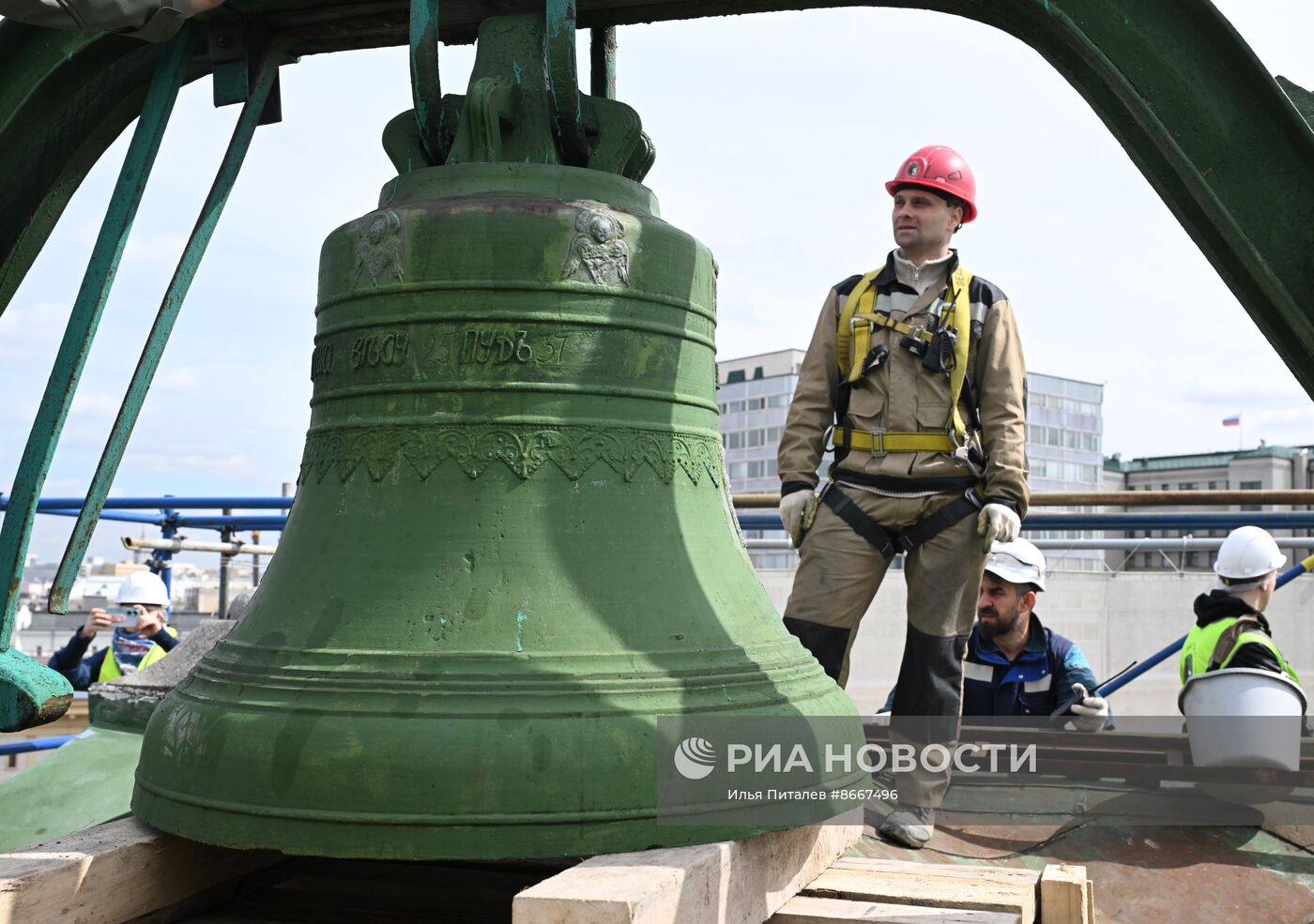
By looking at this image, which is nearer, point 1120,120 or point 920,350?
point 1120,120

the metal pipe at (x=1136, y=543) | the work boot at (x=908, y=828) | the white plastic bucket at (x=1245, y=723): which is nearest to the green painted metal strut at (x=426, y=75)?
the work boot at (x=908, y=828)

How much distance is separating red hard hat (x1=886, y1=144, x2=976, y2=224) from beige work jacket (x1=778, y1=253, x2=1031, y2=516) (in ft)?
0.73

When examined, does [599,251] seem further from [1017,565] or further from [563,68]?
[1017,565]

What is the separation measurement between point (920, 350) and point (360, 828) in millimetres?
2333

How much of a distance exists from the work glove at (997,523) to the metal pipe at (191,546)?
5244 millimetres

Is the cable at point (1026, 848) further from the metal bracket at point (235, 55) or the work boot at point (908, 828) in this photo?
the metal bracket at point (235, 55)

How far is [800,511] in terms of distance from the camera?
3832mm

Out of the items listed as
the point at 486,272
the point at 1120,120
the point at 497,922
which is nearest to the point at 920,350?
the point at 1120,120

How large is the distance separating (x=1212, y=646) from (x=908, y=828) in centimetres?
180

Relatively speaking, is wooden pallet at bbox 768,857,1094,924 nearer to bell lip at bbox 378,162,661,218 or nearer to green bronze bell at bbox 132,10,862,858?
green bronze bell at bbox 132,10,862,858

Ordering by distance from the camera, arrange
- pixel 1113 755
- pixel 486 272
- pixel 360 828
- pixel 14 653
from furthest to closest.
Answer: pixel 1113 755
pixel 14 653
pixel 486 272
pixel 360 828

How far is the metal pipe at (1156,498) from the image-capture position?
A: 5.79 metres

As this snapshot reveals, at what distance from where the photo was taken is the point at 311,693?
2.02 metres

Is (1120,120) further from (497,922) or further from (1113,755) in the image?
(1113,755)
